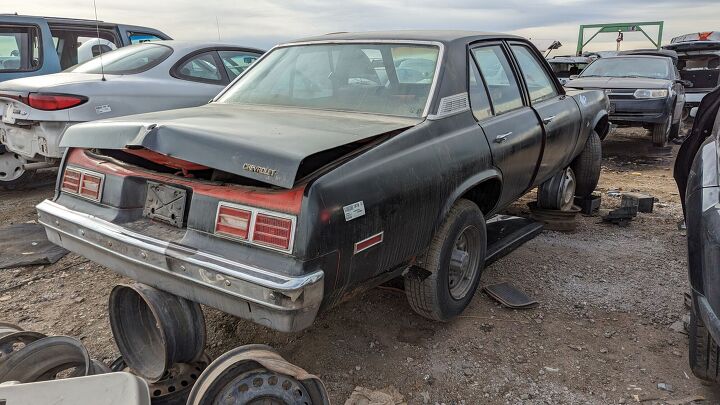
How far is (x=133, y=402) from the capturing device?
1529 mm

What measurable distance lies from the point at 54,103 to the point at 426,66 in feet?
11.6

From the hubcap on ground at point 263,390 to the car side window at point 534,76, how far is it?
2.84m

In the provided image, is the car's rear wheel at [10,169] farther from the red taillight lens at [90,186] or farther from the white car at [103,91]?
the red taillight lens at [90,186]

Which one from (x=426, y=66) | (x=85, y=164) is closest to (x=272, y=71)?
(x=426, y=66)

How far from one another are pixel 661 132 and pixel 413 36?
7.23 m

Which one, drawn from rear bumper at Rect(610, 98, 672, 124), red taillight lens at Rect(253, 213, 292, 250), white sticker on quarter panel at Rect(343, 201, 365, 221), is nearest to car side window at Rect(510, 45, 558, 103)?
white sticker on quarter panel at Rect(343, 201, 365, 221)

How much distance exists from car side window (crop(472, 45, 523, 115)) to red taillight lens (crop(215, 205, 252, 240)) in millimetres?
1961

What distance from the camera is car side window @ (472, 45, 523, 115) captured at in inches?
138

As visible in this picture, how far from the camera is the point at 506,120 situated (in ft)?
11.4

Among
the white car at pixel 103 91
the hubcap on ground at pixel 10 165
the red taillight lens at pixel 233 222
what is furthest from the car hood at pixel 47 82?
the red taillight lens at pixel 233 222

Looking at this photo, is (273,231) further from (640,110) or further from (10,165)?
(640,110)

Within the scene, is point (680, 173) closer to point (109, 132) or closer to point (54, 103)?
point (109, 132)

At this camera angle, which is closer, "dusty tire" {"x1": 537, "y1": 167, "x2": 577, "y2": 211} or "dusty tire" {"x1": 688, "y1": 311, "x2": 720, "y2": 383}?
"dusty tire" {"x1": 688, "y1": 311, "x2": 720, "y2": 383}

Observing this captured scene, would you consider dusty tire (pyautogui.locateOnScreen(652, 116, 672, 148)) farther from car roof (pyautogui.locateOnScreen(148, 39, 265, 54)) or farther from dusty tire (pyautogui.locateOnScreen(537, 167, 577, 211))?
car roof (pyautogui.locateOnScreen(148, 39, 265, 54))
